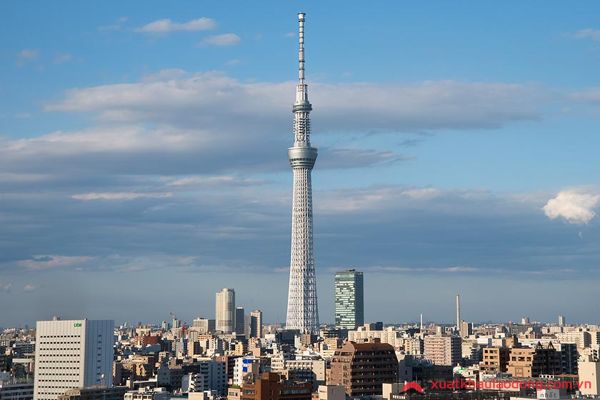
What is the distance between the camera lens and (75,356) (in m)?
103

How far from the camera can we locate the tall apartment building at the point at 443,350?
153250mm

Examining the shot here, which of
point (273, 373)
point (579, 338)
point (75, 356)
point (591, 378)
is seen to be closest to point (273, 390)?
point (273, 373)

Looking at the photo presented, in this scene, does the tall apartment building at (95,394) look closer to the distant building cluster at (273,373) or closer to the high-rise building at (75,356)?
the distant building cluster at (273,373)

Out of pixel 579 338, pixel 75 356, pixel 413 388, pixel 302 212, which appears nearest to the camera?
pixel 413 388

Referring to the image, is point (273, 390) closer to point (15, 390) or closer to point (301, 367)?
point (15, 390)

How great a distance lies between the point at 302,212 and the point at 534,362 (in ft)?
185

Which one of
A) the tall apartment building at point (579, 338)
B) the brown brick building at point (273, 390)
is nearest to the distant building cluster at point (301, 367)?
the brown brick building at point (273, 390)

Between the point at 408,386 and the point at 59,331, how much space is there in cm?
3878

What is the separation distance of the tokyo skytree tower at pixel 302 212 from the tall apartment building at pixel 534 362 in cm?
5016

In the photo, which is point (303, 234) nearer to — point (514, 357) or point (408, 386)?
point (514, 357)

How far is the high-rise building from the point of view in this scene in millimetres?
101688

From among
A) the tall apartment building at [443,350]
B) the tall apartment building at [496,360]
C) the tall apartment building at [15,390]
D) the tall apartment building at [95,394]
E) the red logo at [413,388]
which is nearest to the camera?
the red logo at [413,388]

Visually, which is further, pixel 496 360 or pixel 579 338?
pixel 579 338

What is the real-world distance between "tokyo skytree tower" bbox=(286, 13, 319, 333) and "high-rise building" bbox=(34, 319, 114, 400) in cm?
6020
